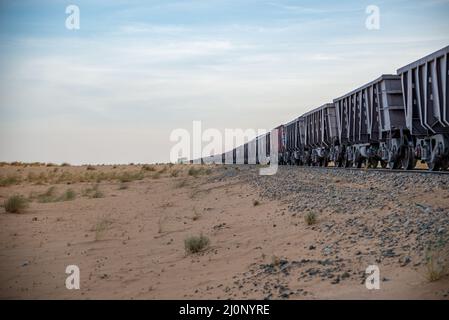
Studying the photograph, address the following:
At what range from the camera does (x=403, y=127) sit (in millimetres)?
18203

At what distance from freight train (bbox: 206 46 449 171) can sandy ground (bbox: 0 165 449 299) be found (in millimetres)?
5617

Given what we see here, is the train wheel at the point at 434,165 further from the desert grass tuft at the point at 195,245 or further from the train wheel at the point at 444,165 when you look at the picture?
the desert grass tuft at the point at 195,245

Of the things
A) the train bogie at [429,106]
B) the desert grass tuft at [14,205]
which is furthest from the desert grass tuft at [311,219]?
the desert grass tuft at [14,205]

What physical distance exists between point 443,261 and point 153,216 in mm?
10356

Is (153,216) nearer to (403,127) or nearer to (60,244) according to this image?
(60,244)

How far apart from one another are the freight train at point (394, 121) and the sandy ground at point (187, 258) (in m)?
5.62

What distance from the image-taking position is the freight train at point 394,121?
15.0m

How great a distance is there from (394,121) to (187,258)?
39.8 ft

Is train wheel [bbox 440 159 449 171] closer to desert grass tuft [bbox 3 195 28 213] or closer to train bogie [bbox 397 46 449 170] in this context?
train bogie [bbox 397 46 449 170]

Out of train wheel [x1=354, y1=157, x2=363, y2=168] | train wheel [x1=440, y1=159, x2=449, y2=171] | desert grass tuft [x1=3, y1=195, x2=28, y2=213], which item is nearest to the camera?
train wheel [x1=440, y1=159, x2=449, y2=171]

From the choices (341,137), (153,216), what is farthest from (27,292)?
(341,137)

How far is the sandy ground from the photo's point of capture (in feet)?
19.7

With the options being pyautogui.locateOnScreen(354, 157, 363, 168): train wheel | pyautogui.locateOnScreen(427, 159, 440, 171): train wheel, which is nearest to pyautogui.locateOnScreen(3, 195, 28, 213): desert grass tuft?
pyautogui.locateOnScreen(427, 159, 440, 171): train wheel
